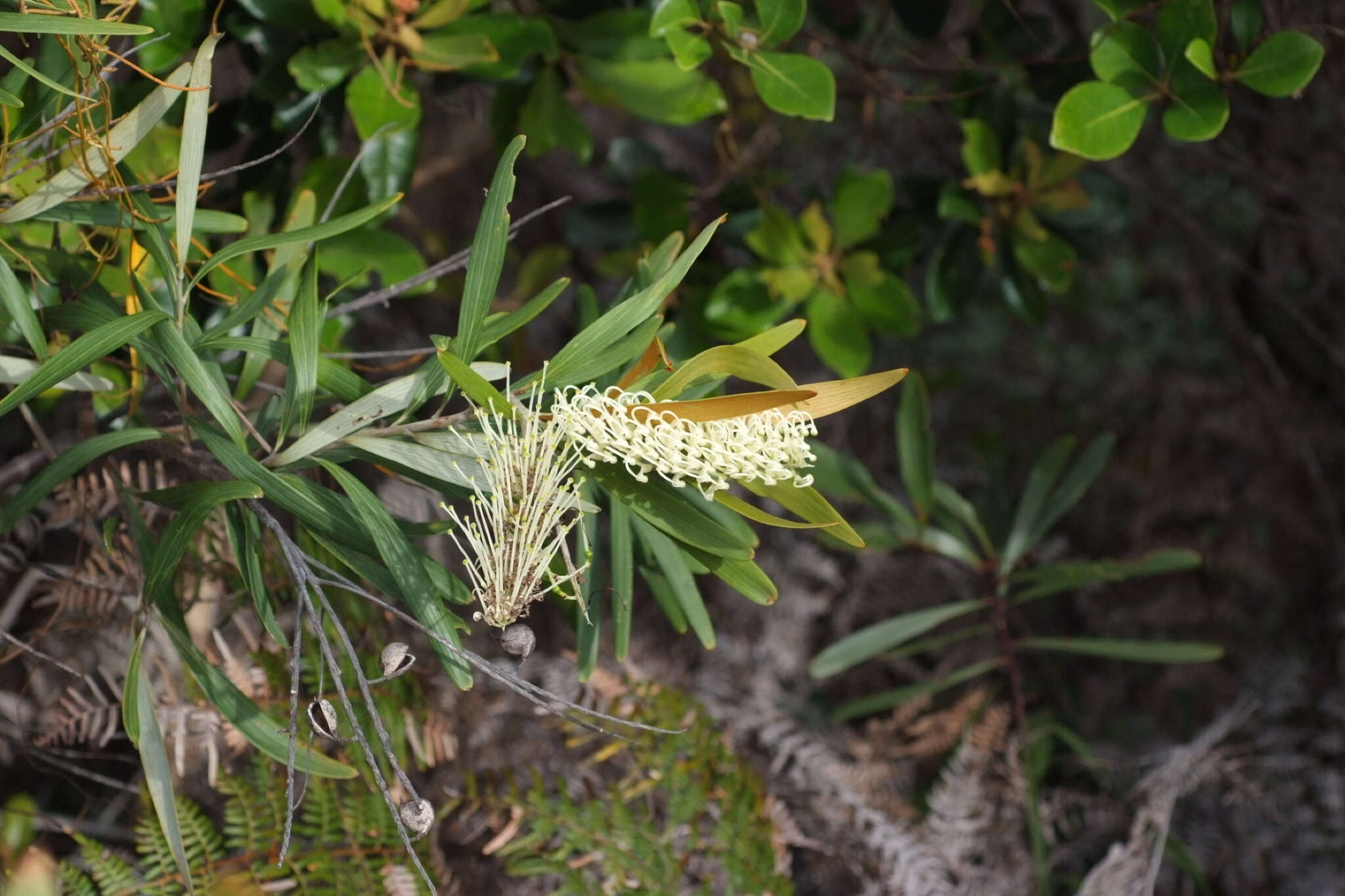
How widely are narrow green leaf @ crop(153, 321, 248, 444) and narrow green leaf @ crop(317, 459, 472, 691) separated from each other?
0.07m

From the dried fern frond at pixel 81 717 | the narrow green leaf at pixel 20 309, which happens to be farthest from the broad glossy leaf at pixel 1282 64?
the dried fern frond at pixel 81 717

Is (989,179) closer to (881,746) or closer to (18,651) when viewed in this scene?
(881,746)

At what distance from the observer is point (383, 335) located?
1504 mm

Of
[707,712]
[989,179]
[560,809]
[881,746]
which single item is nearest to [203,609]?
[560,809]

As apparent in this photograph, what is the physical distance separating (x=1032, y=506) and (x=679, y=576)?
73 cm

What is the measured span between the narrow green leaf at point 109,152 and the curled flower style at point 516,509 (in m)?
0.31

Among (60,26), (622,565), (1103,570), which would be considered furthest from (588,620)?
(1103,570)

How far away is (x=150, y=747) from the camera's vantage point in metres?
0.62

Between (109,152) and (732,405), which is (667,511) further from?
(109,152)

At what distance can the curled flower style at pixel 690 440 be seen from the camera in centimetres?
53

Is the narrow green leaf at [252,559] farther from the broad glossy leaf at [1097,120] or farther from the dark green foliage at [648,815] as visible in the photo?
the broad glossy leaf at [1097,120]

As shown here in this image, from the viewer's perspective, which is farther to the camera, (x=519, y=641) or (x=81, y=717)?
(x=81, y=717)

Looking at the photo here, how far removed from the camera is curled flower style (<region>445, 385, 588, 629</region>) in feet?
1.75

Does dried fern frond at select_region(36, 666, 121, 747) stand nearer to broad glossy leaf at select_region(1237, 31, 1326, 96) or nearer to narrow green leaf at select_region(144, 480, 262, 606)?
narrow green leaf at select_region(144, 480, 262, 606)
